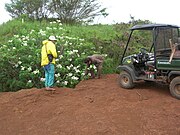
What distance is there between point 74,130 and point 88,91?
108 inches

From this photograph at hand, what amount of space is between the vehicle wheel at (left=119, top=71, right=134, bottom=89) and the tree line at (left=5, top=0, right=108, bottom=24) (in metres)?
10.9

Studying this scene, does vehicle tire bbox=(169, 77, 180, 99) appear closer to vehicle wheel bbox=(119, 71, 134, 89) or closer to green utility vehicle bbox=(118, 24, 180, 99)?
green utility vehicle bbox=(118, 24, 180, 99)

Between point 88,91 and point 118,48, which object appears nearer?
point 88,91

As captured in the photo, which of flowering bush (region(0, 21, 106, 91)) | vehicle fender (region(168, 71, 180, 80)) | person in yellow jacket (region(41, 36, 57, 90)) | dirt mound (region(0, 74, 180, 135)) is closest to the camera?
dirt mound (region(0, 74, 180, 135))

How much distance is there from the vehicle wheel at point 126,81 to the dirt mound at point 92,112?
197 millimetres

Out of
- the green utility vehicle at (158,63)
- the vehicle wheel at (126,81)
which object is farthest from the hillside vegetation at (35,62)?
the green utility vehicle at (158,63)

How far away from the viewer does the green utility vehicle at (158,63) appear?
816 centimetres

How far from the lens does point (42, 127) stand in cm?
695

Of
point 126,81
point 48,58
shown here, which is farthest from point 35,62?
point 126,81

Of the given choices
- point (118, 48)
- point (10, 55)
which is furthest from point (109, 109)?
point (118, 48)

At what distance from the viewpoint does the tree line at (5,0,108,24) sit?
1953 centimetres

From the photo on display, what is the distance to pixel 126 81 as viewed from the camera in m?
9.59

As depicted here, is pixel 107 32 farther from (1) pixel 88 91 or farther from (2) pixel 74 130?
(2) pixel 74 130

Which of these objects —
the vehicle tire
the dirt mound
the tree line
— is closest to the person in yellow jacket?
the dirt mound
